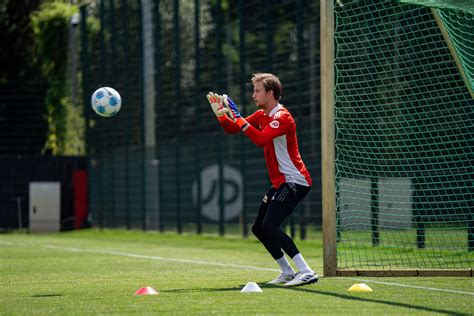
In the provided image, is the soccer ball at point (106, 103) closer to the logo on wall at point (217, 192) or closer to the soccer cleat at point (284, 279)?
the soccer cleat at point (284, 279)

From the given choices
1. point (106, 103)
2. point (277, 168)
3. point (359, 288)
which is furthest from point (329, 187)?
point (106, 103)

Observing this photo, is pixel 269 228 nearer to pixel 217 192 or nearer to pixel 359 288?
pixel 359 288

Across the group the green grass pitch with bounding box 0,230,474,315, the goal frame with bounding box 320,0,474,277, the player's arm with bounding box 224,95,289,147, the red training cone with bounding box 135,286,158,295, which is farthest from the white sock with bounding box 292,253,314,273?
the red training cone with bounding box 135,286,158,295

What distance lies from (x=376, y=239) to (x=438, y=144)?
1.61 meters

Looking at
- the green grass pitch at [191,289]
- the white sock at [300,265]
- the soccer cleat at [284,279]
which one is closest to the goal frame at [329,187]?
the green grass pitch at [191,289]

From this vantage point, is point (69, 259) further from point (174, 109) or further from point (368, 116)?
point (174, 109)

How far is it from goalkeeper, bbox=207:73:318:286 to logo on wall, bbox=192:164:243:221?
35.1ft

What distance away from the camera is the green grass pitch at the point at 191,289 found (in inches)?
291

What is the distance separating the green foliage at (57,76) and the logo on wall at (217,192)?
9127mm

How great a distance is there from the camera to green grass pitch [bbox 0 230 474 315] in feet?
24.2

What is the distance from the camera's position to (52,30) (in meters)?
32.1

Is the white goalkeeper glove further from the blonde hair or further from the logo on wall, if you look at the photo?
the logo on wall

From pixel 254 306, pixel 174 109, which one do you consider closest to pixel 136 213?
pixel 174 109

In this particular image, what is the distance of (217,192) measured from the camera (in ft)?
70.2
